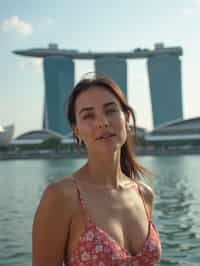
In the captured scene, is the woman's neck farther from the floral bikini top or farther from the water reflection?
the water reflection

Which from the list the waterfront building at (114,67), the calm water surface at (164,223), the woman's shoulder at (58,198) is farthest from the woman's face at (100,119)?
the waterfront building at (114,67)

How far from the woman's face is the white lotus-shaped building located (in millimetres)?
58133

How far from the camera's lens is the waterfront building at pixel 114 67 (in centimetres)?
6923

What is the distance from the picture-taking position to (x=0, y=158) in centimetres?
4803

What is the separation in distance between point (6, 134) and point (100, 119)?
5853 cm

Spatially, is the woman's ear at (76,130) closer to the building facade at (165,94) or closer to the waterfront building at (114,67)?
the building facade at (165,94)

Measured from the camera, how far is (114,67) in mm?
70250

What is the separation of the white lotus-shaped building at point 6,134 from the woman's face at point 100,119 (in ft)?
191

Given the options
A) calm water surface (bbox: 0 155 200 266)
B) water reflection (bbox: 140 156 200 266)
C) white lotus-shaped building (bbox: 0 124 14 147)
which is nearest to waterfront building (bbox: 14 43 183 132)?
white lotus-shaped building (bbox: 0 124 14 147)

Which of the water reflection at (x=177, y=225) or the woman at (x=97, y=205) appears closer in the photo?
the woman at (x=97, y=205)

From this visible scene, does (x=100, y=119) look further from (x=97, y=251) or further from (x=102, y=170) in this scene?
(x=97, y=251)

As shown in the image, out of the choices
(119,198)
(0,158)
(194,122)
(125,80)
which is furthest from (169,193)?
(125,80)

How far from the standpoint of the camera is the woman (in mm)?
1219

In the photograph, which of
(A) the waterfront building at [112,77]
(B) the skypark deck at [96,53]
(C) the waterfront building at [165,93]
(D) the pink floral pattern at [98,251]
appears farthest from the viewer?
(B) the skypark deck at [96,53]
